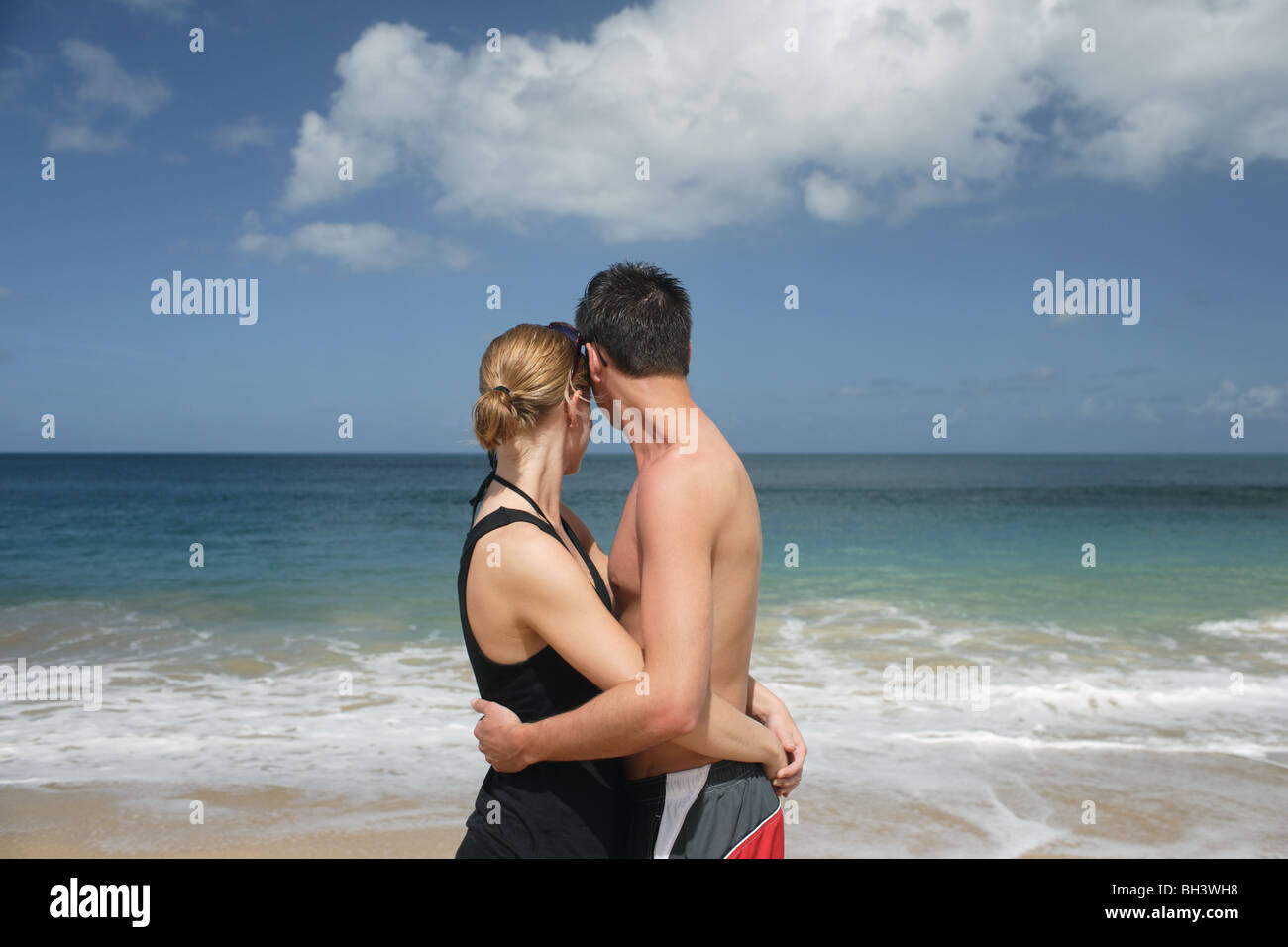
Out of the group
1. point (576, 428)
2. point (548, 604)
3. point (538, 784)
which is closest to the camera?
point (548, 604)

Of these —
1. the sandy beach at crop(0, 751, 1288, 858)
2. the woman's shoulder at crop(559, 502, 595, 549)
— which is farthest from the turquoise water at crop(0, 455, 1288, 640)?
the woman's shoulder at crop(559, 502, 595, 549)

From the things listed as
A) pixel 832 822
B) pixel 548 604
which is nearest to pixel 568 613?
pixel 548 604

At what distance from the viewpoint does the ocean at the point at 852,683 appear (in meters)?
5.84

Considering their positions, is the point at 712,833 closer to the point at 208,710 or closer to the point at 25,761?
the point at 25,761

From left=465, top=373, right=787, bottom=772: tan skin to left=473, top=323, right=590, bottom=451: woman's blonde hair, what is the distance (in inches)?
2.2

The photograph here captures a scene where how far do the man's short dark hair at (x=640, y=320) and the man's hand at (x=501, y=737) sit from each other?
40.0 inches

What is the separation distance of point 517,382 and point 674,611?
2.62 ft

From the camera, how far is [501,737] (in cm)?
224

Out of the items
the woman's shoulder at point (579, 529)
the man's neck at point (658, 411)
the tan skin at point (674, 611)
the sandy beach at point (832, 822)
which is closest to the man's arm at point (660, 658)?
Result: the tan skin at point (674, 611)

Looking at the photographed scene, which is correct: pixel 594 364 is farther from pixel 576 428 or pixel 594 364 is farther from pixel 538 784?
pixel 538 784

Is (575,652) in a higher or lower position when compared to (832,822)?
higher

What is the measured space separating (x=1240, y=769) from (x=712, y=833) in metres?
6.11
